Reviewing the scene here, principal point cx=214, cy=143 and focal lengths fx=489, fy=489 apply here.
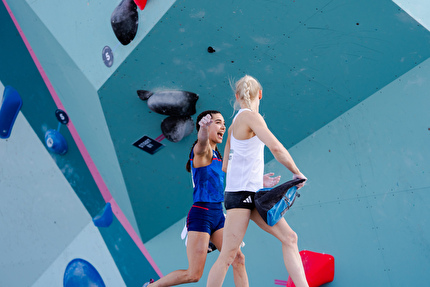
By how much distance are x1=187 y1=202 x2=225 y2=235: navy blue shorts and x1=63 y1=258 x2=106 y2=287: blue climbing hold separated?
250cm

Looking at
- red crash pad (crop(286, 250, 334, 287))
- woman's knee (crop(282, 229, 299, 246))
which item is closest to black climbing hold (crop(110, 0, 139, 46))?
woman's knee (crop(282, 229, 299, 246))

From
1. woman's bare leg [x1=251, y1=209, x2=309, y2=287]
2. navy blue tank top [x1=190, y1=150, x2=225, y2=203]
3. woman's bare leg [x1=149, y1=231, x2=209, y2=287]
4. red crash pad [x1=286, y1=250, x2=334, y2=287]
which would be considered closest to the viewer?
woman's bare leg [x1=251, y1=209, x2=309, y2=287]

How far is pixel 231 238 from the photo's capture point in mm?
3270

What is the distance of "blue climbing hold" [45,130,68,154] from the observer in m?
5.83

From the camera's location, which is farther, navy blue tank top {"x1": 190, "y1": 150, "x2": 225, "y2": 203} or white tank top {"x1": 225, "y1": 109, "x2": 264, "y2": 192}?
Answer: navy blue tank top {"x1": 190, "y1": 150, "x2": 225, "y2": 203}

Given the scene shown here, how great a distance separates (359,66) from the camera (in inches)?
173

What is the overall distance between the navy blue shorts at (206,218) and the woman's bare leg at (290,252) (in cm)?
66

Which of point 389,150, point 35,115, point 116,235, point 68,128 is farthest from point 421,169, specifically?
point 35,115

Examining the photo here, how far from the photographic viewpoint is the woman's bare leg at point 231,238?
327 cm

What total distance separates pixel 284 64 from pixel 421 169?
1.49m

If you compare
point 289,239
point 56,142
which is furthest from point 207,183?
point 56,142

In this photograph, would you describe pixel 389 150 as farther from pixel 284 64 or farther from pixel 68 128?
pixel 68 128

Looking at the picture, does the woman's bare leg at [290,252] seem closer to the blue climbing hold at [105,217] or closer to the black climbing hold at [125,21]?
Result: the black climbing hold at [125,21]

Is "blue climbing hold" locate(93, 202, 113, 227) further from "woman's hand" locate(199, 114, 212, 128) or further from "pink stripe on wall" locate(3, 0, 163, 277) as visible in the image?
"woman's hand" locate(199, 114, 212, 128)
